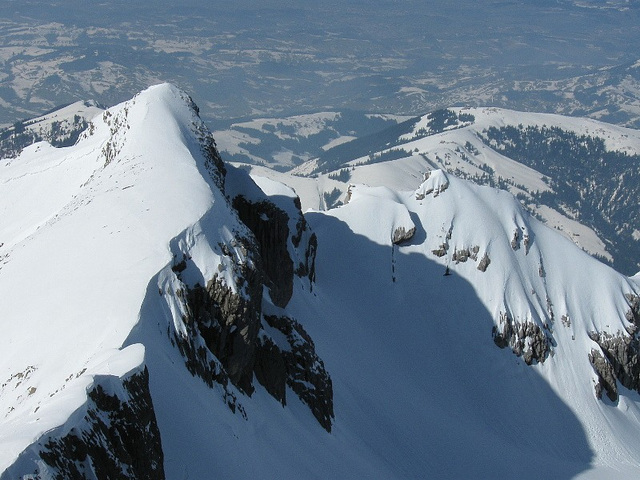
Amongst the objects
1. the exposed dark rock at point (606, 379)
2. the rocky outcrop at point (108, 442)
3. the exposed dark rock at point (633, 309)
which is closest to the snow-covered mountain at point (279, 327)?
the rocky outcrop at point (108, 442)

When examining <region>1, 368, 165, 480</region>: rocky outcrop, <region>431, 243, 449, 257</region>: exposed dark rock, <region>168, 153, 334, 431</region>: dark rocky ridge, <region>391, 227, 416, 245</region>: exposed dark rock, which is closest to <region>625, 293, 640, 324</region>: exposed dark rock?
<region>431, 243, 449, 257</region>: exposed dark rock

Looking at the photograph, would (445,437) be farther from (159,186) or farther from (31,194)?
(31,194)

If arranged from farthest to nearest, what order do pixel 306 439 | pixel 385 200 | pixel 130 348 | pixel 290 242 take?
1. pixel 385 200
2. pixel 290 242
3. pixel 306 439
4. pixel 130 348

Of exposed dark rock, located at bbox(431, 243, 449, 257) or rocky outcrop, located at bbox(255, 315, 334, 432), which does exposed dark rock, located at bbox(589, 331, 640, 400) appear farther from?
rocky outcrop, located at bbox(255, 315, 334, 432)

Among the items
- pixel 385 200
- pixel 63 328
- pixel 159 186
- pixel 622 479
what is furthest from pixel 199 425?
pixel 385 200

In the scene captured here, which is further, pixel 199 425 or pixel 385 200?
pixel 385 200

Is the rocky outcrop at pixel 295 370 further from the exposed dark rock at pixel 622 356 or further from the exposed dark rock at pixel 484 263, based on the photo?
the exposed dark rock at pixel 622 356
